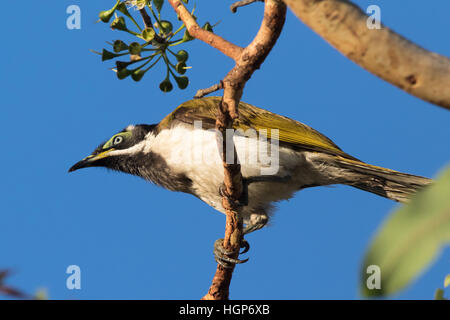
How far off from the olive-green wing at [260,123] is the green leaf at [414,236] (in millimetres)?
3664

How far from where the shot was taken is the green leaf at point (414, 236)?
2.13ft

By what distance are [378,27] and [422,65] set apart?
0.16 m

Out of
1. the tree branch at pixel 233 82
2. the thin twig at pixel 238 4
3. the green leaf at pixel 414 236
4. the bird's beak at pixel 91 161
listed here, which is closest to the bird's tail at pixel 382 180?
the tree branch at pixel 233 82

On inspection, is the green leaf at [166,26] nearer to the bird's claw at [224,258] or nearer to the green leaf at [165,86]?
the green leaf at [165,86]

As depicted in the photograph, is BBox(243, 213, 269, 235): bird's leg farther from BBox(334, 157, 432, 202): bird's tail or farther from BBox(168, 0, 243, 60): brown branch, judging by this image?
BBox(168, 0, 243, 60): brown branch

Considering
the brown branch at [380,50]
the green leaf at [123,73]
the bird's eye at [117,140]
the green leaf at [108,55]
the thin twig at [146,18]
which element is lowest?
the brown branch at [380,50]

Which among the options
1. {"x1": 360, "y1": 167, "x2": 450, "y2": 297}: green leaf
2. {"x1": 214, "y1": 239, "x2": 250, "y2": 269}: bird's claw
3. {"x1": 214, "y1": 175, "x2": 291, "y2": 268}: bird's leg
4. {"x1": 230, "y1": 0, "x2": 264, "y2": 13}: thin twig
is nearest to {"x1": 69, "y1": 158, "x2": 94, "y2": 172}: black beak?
{"x1": 214, "y1": 175, "x2": 291, "y2": 268}: bird's leg

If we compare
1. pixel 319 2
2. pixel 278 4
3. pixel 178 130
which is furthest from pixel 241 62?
pixel 178 130

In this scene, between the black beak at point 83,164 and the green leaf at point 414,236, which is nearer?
the green leaf at point 414,236

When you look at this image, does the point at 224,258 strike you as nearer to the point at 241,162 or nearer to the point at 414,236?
the point at 241,162

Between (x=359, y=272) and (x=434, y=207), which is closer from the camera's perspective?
(x=434, y=207)

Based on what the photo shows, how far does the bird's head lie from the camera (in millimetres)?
4973

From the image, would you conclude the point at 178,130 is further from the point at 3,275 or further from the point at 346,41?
the point at 3,275

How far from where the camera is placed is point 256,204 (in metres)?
4.58
